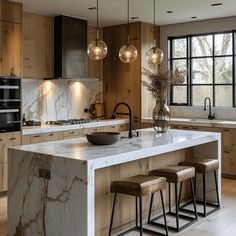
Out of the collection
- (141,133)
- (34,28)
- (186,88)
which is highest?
(34,28)

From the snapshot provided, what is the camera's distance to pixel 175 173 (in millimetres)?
4094

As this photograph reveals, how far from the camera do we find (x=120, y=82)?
25.2ft

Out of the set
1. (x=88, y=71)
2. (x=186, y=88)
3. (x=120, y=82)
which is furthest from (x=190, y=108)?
(x=88, y=71)

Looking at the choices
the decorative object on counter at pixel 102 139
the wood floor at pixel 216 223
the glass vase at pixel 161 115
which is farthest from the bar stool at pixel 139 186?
the glass vase at pixel 161 115

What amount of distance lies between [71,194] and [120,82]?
185 inches

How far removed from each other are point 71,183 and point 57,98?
398 cm

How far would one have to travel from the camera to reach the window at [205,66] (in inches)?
282

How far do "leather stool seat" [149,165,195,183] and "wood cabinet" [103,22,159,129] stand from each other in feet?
10.6

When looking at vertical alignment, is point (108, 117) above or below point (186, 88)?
below

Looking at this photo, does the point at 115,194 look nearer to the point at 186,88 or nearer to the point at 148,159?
the point at 148,159

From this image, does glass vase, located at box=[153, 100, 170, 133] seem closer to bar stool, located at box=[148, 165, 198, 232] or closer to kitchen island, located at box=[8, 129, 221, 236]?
kitchen island, located at box=[8, 129, 221, 236]

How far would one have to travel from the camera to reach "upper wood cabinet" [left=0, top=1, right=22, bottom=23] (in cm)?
549

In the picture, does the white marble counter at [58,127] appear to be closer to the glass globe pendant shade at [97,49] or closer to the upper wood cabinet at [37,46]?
the upper wood cabinet at [37,46]

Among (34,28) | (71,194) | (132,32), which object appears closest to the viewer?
(71,194)
